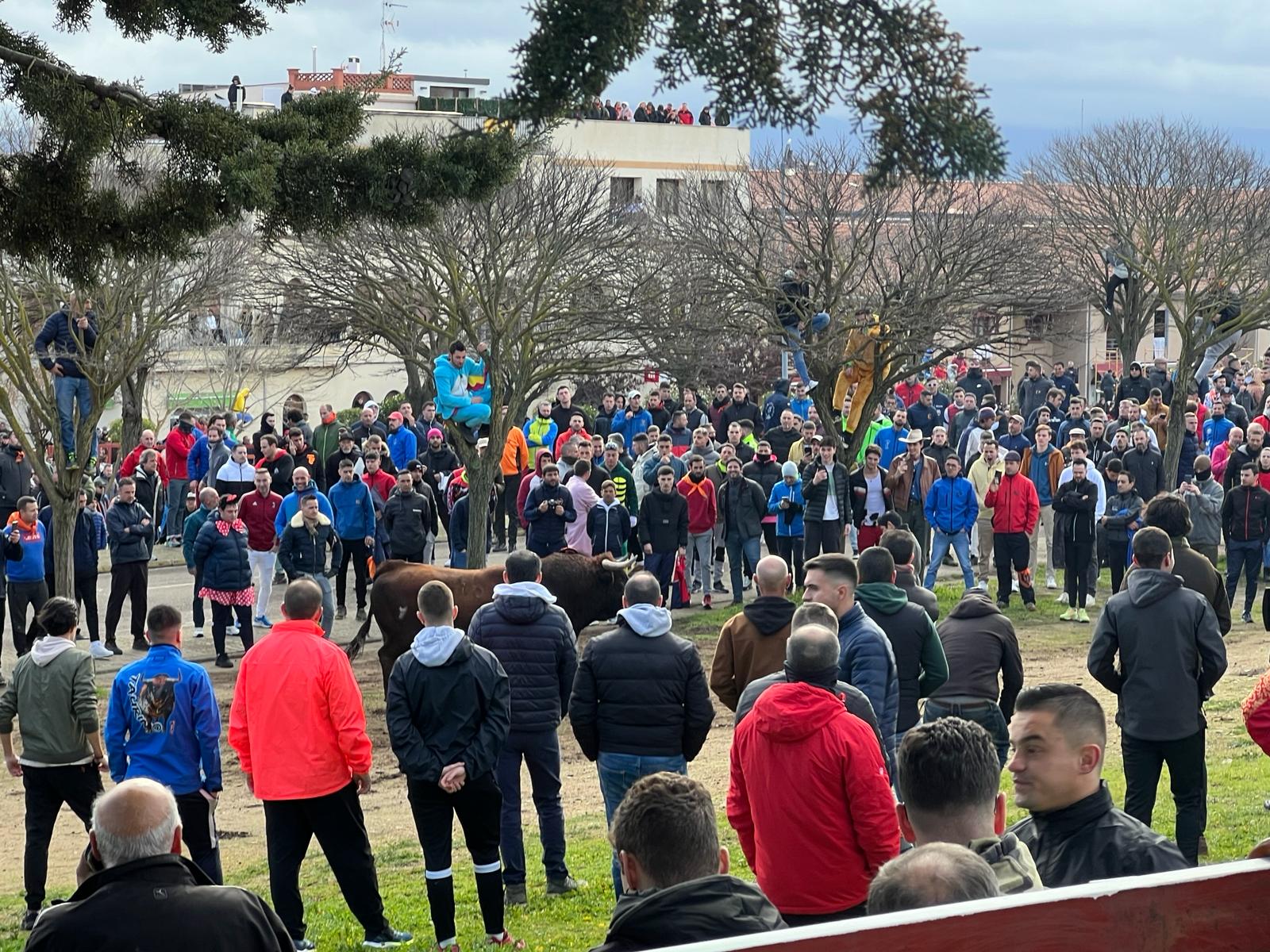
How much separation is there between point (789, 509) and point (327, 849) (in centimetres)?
1180

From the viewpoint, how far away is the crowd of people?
4527mm

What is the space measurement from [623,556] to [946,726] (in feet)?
45.3

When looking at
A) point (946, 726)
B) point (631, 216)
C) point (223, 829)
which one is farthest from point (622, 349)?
point (946, 726)

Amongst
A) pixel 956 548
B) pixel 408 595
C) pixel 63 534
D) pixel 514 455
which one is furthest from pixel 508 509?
pixel 63 534

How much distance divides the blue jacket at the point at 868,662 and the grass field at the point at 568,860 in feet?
6.19

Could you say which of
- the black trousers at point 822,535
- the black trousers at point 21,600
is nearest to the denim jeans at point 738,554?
the black trousers at point 822,535

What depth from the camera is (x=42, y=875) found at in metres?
9.16

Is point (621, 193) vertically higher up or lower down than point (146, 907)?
higher up

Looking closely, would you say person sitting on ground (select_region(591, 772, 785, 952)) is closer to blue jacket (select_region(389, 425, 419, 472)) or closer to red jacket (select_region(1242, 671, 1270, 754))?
red jacket (select_region(1242, 671, 1270, 754))

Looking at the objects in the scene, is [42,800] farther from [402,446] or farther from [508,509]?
[508,509]

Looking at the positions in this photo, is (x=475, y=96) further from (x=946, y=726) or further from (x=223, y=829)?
(x=223, y=829)

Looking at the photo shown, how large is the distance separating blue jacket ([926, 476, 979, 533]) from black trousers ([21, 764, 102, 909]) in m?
11.7

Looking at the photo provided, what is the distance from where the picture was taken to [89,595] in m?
17.0

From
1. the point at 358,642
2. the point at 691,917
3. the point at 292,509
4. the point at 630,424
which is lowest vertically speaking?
the point at 358,642
